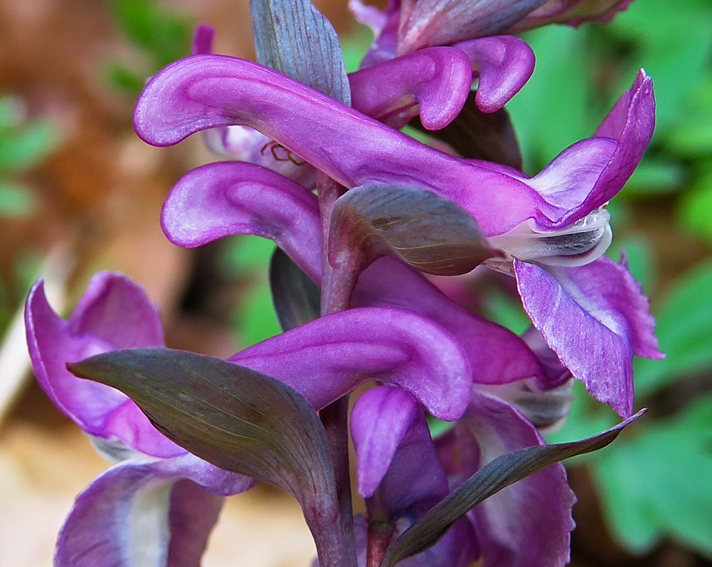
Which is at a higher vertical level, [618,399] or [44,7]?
[618,399]

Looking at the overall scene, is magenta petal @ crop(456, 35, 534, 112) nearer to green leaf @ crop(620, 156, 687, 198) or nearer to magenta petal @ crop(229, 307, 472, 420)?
magenta petal @ crop(229, 307, 472, 420)

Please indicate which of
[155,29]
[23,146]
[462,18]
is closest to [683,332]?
[462,18]

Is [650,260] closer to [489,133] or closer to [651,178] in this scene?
[651,178]

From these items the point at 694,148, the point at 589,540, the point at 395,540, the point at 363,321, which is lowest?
the point at 589,540

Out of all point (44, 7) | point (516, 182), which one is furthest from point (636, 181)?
point (44, 7)

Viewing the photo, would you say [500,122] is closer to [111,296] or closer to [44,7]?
[111,296]
